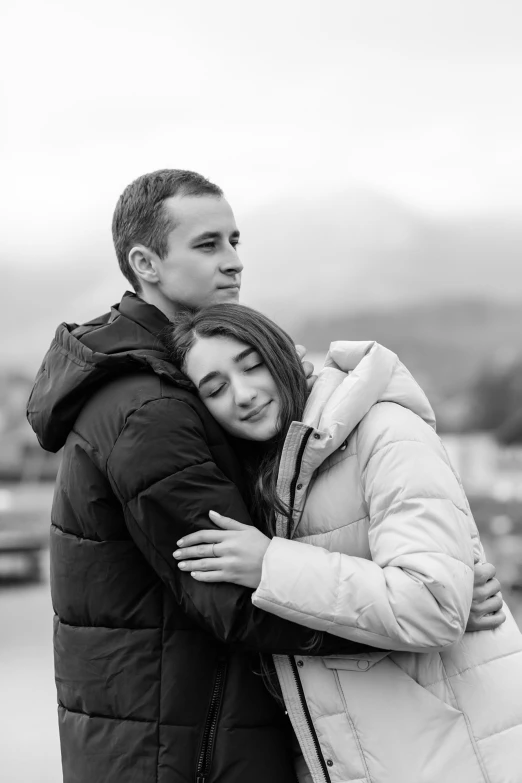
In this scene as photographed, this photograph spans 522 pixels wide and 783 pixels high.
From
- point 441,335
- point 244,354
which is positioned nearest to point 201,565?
point 244,354

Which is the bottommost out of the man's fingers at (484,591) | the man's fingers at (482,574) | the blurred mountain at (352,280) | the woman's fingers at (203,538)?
the man's fingers at (484,591)

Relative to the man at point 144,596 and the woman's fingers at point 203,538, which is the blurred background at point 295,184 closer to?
the man at point 144,596

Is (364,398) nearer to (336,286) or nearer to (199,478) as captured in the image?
(199,478)

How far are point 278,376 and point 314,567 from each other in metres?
0.33

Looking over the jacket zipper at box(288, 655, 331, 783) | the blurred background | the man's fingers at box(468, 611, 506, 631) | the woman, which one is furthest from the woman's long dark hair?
the blurred background

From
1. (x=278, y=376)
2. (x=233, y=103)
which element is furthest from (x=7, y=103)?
(x=278, y=376)

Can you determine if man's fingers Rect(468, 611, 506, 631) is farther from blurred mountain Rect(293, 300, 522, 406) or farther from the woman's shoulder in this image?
blurred mountain Rect(293, 300, 522, 406)

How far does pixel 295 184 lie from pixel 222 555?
12.7 feet

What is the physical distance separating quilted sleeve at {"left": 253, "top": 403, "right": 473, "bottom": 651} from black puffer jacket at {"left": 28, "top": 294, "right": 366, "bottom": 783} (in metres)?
0.06

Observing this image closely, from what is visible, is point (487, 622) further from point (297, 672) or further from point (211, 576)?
point (211, 576)

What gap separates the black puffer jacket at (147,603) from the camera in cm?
121

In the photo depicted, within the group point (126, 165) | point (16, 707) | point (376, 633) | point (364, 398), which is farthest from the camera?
point (126, 165)

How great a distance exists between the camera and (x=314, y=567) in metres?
1.17

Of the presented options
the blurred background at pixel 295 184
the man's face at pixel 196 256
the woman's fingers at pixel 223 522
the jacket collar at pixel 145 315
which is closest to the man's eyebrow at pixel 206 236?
the man's face at pixel 196 256
